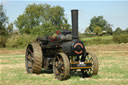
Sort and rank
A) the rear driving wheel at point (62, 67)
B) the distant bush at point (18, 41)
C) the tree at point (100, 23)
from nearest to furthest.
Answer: the rear driving wheel at point (62, 67) < the distant bush at point (18, 41) < the tree at point (100, 23)

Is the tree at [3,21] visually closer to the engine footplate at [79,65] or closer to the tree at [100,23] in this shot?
the engine footplate at [79,65]

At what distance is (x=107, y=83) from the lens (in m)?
9.33

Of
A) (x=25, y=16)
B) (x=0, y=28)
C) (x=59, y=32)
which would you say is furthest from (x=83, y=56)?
(x=25, y=16)

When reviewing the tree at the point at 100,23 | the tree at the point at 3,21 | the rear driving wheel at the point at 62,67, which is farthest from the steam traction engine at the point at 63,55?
the tree at the point at 100,23

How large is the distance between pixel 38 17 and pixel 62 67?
68.4 meters

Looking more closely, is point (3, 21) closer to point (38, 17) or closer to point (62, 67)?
point (38, 17)

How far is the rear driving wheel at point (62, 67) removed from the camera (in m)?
9.81

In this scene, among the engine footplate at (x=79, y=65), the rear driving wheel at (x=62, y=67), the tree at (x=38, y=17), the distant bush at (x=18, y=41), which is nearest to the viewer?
the rear driving wheel at (x=62, y=67)

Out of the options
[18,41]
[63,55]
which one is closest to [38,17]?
[18,41]

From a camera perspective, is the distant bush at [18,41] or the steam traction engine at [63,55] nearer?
the steam traction engine at [63,55]

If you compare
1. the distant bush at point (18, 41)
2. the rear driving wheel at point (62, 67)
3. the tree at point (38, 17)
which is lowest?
the distant bush at point (18, 41)

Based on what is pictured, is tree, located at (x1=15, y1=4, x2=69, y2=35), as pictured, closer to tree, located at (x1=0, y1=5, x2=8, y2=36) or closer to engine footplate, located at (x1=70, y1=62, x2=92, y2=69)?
tree, located at (x1=0, y1=5, x2=8, y2=36)

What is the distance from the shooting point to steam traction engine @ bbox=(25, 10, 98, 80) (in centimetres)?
1028

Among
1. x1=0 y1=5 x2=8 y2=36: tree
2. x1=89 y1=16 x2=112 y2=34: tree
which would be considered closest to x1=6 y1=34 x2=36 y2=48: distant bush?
x1=0 y1=5 x2=8 y2=36: tree
